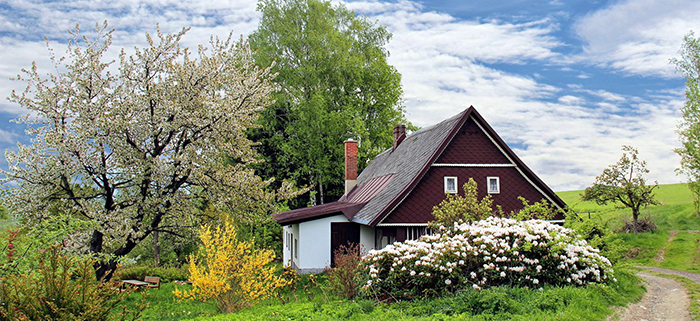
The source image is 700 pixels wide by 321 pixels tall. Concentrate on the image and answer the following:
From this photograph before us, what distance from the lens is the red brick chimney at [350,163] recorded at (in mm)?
27375

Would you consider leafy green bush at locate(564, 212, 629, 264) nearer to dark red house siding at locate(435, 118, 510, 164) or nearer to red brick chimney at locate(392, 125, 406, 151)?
dark red house siding at locate(435, 118, 510, 164)

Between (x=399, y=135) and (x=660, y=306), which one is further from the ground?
(x=399, y=135)

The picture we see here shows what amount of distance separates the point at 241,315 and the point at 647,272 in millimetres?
15933

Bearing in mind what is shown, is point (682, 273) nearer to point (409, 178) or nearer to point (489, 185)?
point (489, 185)

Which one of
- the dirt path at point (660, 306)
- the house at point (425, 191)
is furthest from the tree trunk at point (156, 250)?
the dirt path at point (660, 306)

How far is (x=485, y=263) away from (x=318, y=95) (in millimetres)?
19731

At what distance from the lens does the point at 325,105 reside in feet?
98.4

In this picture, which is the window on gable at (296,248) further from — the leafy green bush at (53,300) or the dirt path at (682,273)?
the leafy green bush at (53,300)

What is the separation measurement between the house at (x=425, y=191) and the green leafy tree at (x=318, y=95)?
33.4 ft

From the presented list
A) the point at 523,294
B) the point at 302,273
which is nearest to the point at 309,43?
the point at 302,273

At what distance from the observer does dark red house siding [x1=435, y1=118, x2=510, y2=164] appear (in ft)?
59.2

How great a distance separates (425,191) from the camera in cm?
1753

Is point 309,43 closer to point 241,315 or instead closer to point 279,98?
point 279,98

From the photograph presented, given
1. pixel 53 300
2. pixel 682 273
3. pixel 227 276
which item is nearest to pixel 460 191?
pixel 682 273
